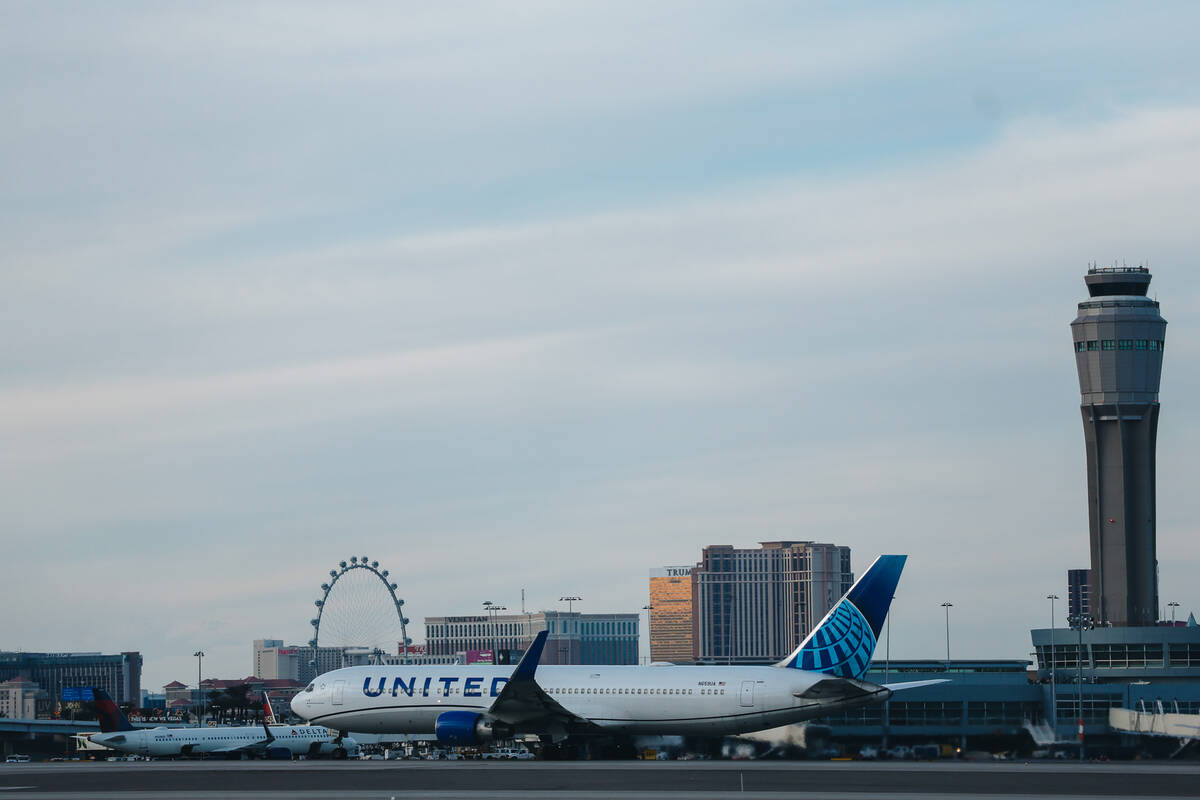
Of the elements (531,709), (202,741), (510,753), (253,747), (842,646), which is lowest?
(510,753)

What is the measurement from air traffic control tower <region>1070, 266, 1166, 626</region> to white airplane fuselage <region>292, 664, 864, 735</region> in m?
95.6

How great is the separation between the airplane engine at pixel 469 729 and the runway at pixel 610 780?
10.8ft

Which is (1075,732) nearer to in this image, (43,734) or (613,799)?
(613,799)

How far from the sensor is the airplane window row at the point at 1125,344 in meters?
150

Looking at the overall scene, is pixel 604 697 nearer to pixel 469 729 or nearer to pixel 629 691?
pixel 629 691

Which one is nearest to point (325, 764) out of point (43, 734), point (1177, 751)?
point (1177, 751)

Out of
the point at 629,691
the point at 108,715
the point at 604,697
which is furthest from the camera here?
the point at 108,715

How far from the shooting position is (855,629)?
63312 millimetres

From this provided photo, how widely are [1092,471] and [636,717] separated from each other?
325 feet

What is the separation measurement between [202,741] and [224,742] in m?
1.25

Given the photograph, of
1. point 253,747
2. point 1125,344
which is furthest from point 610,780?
point 1125,344

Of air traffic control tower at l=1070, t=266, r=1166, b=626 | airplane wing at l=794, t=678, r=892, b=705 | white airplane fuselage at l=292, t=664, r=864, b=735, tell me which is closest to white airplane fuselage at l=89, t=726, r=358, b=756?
white airplane fuselage at l=292, t=664, r=864, b=735

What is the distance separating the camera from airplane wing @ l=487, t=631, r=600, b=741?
6312cm

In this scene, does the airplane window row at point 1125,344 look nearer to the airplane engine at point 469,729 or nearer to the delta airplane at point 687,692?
the delta airplane at point 687,692
